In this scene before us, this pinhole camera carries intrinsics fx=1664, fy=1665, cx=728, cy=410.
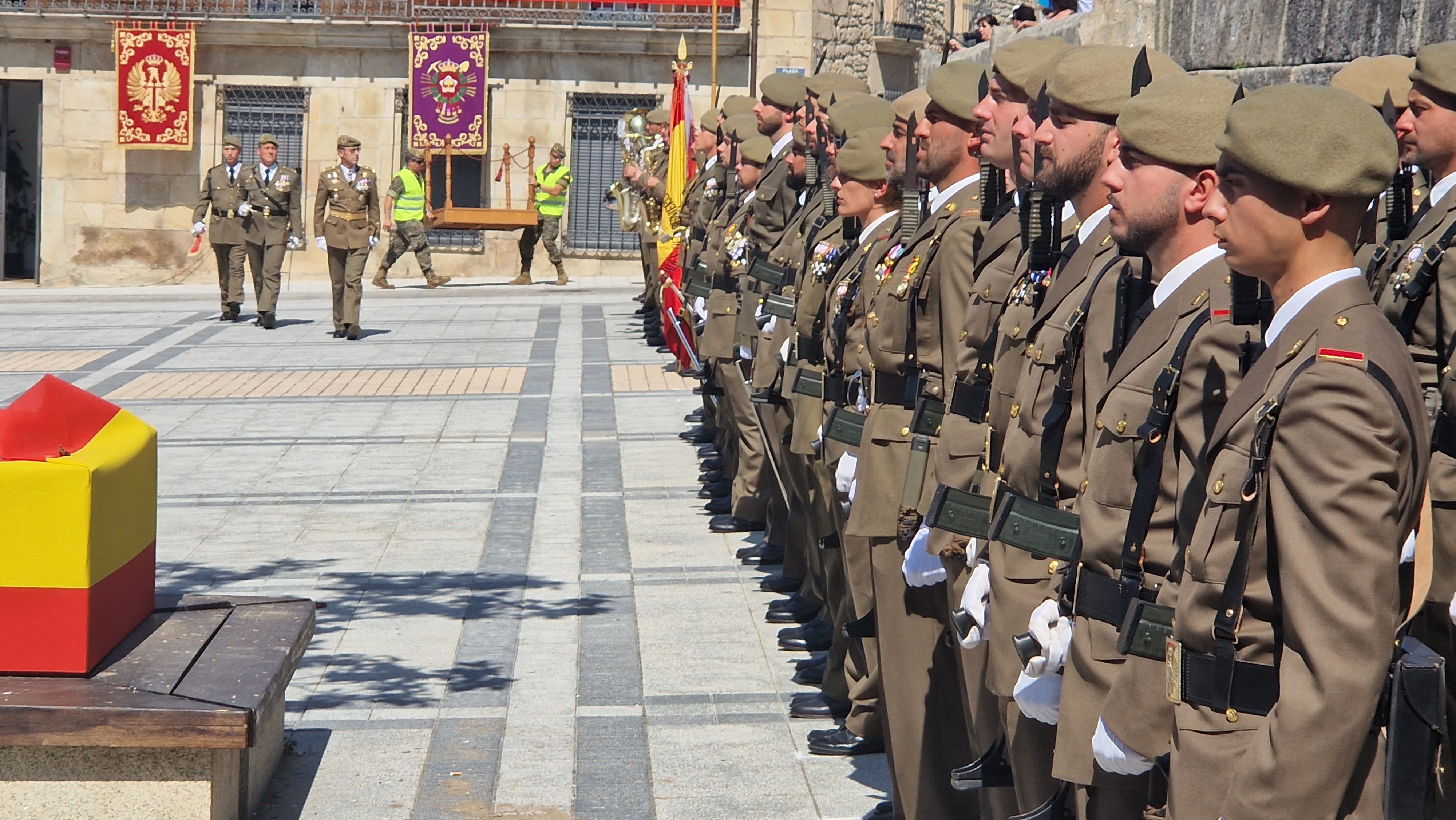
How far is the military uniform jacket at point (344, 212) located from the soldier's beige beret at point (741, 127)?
296 inches

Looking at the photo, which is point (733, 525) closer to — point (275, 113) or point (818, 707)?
point (818, 707)

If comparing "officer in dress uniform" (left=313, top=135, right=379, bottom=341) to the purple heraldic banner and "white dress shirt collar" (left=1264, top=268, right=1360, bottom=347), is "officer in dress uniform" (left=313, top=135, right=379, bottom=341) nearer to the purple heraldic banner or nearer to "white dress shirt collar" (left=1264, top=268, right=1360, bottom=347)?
the purple heraldic banner

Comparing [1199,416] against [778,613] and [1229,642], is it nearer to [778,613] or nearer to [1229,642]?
[1229,642]

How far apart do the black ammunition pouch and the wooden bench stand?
2.03 meters

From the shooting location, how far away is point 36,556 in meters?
4.25

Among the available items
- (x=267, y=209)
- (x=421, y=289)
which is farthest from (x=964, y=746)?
(x=421, y=289)

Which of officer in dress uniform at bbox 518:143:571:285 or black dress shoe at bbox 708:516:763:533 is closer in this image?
black dress shoe at bbox 708:516:763:533

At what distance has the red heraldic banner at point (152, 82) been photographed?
24.6 meters

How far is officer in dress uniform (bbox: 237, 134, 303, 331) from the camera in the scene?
59.0ft

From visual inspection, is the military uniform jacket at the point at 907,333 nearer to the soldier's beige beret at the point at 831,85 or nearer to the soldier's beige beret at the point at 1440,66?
the soldier's beige beret at the point at 1440,66

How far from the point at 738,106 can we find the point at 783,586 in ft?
15.5

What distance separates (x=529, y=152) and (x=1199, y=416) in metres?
23.2

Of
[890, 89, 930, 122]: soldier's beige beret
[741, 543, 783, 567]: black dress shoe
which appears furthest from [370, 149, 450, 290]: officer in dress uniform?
[890, 89, 930, 122]: soldier's beige beret

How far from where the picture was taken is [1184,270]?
120 inches
